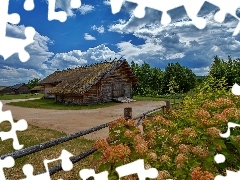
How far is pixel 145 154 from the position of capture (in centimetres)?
291

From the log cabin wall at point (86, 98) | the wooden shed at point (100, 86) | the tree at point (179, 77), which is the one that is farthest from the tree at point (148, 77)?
the log cabin wall at point (86, 98)

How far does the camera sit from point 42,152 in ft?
28.2

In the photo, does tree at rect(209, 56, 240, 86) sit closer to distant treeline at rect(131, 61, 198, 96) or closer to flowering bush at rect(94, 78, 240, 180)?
flowering bush at rect(94, 78, 240, 180)

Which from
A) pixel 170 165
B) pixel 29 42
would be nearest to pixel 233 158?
pixel 170 165

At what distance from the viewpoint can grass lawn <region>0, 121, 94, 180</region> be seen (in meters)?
6.78

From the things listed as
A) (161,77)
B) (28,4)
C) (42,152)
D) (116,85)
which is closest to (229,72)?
(116,85)

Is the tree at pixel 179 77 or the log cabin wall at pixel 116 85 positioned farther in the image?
the tree at pixel 179 77

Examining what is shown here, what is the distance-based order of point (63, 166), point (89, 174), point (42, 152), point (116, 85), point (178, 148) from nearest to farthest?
point (89, 174)
point (63, 166)
point (178, 148)
point (42, 152)
point (116, 85)

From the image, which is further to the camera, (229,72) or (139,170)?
(229,72)

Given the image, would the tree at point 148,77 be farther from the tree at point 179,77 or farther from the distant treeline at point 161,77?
the tree at point 179,77

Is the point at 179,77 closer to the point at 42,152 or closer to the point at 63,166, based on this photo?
the point at 42,152

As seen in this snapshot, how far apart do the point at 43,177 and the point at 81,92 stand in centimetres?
2222

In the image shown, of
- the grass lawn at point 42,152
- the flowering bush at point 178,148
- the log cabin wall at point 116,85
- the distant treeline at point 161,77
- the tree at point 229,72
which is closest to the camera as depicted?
the flowering bush at point 178,148

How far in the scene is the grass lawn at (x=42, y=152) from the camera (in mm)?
6777
